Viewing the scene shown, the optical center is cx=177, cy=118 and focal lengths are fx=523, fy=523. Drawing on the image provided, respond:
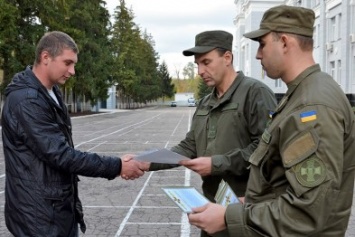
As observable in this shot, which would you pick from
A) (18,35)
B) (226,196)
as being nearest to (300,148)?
(226,196)

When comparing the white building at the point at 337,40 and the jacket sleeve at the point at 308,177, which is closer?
the jacket sleeve at the point at 308,177

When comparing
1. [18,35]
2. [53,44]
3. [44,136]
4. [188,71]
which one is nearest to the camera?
[44,136]

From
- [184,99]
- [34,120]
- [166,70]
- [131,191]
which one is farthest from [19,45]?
[184,99]

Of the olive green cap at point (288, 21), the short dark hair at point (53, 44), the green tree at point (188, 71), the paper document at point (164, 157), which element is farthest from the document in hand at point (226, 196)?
the green tree at point (188, 71)

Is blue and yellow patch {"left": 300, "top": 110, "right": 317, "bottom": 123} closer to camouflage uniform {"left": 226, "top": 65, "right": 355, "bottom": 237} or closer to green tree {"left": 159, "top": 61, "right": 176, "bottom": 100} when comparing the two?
camouflage uniform {"left": 226, "top": 65, "right": 355, "bottom": 237}

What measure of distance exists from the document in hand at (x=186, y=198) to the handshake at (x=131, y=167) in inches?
48.4

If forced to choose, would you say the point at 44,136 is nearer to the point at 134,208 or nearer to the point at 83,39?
the point at 134,208

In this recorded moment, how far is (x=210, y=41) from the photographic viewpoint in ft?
12.1

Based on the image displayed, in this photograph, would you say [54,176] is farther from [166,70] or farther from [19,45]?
[166,70]

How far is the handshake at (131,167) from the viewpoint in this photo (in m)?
3.82

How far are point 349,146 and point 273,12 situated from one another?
657 mm

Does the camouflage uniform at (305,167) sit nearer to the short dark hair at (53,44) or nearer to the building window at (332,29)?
the short dark hair at (53,44)

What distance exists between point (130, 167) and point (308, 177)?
211 cm

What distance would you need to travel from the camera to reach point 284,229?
2.01 m
